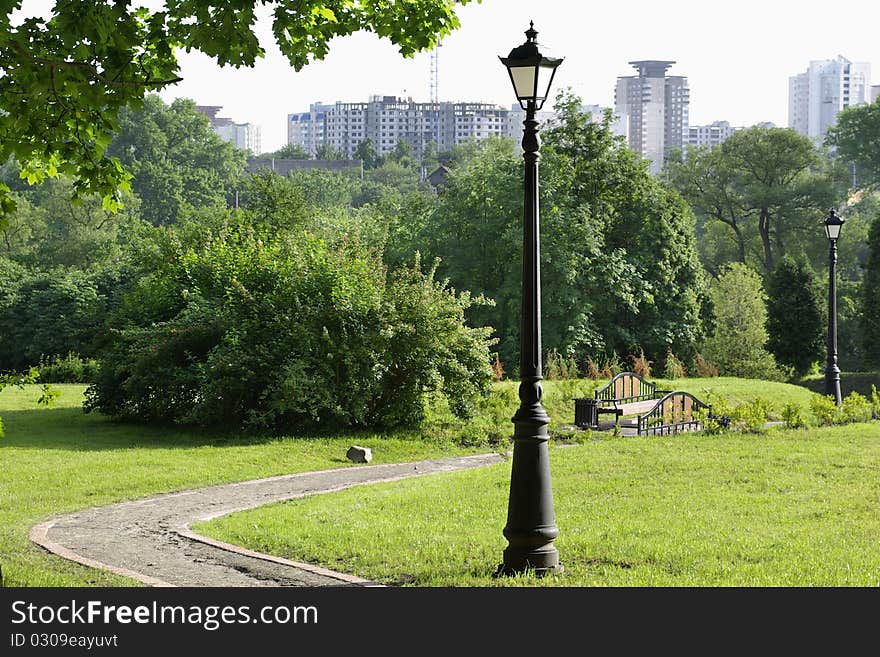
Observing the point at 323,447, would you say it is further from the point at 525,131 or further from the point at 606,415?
the point at 525,131

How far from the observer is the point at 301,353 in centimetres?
1712

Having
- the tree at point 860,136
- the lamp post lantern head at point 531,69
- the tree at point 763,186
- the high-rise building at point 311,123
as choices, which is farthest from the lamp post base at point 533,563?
the high-rise building at point 311,123

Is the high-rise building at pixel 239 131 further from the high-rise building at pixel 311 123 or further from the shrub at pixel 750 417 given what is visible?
the shrub at pixel 750 417

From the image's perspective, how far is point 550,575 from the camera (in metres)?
7.21

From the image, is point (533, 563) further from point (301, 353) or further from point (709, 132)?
point (709, 132)

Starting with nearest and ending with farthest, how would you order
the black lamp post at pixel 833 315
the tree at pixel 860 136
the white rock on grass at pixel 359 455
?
the white rock on grass at pixel 359 455
the black lamp post at pixel 833 315
the tree at pixel 860 136

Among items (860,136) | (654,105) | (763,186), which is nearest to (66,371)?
(763,186)

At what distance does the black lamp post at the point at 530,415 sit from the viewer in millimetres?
7285

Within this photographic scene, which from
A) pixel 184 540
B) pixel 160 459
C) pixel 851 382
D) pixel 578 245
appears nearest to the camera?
pixel 184 540

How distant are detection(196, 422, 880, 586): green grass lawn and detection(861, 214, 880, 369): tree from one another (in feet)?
86.2

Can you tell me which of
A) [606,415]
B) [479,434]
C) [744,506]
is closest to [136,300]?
[479,434]

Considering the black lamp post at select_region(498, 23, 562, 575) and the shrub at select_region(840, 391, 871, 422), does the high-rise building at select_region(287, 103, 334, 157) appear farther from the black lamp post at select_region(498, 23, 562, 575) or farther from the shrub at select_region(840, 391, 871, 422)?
the black lamp post at select_region(498, 23, 562, 575)

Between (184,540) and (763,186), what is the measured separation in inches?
1944

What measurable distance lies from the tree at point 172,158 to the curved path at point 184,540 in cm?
5972
